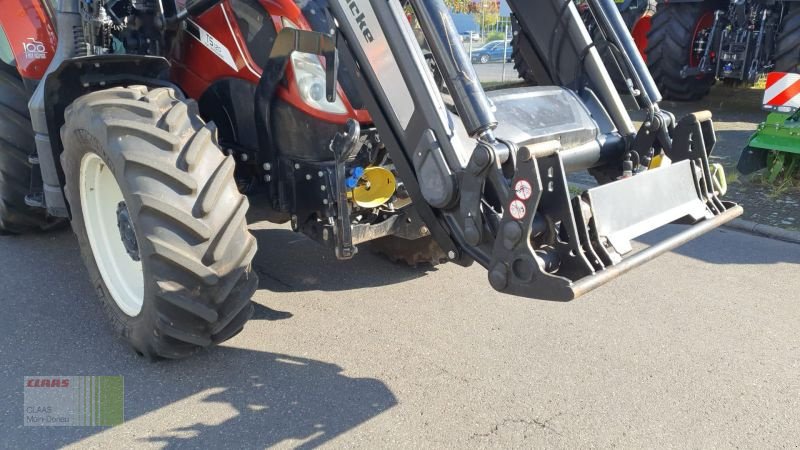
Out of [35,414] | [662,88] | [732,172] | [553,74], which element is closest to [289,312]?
[35,414]

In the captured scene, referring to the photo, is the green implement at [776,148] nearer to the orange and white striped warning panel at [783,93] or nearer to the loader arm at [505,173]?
the orange and white striped warning panel at [783,93]

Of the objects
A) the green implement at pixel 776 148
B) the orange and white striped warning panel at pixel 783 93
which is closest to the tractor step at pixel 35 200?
the green implement at pixel 776 148

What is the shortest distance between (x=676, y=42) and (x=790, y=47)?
6.94 feet

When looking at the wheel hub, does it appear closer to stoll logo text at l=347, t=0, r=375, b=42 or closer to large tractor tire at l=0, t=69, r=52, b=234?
stoll logo text at l=347, t=0, r=375, b=42

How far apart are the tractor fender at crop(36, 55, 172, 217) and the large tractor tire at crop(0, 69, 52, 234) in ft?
3.15

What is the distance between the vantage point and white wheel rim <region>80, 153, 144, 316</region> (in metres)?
3.41

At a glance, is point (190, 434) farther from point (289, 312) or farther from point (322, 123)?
point (322, 123)

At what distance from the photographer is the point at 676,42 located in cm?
1048

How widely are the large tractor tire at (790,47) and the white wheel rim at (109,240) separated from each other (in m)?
8.43

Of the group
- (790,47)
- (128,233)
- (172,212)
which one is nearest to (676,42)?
(790,47)

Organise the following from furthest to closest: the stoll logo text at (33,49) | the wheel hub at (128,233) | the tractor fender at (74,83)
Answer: the stoll logo text at (33,49) → the tractor fender at (74,83) → the wheel hub at (128,233)

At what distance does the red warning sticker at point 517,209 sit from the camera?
2379mm

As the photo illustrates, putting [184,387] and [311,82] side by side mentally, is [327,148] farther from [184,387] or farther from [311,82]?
[184,387]
